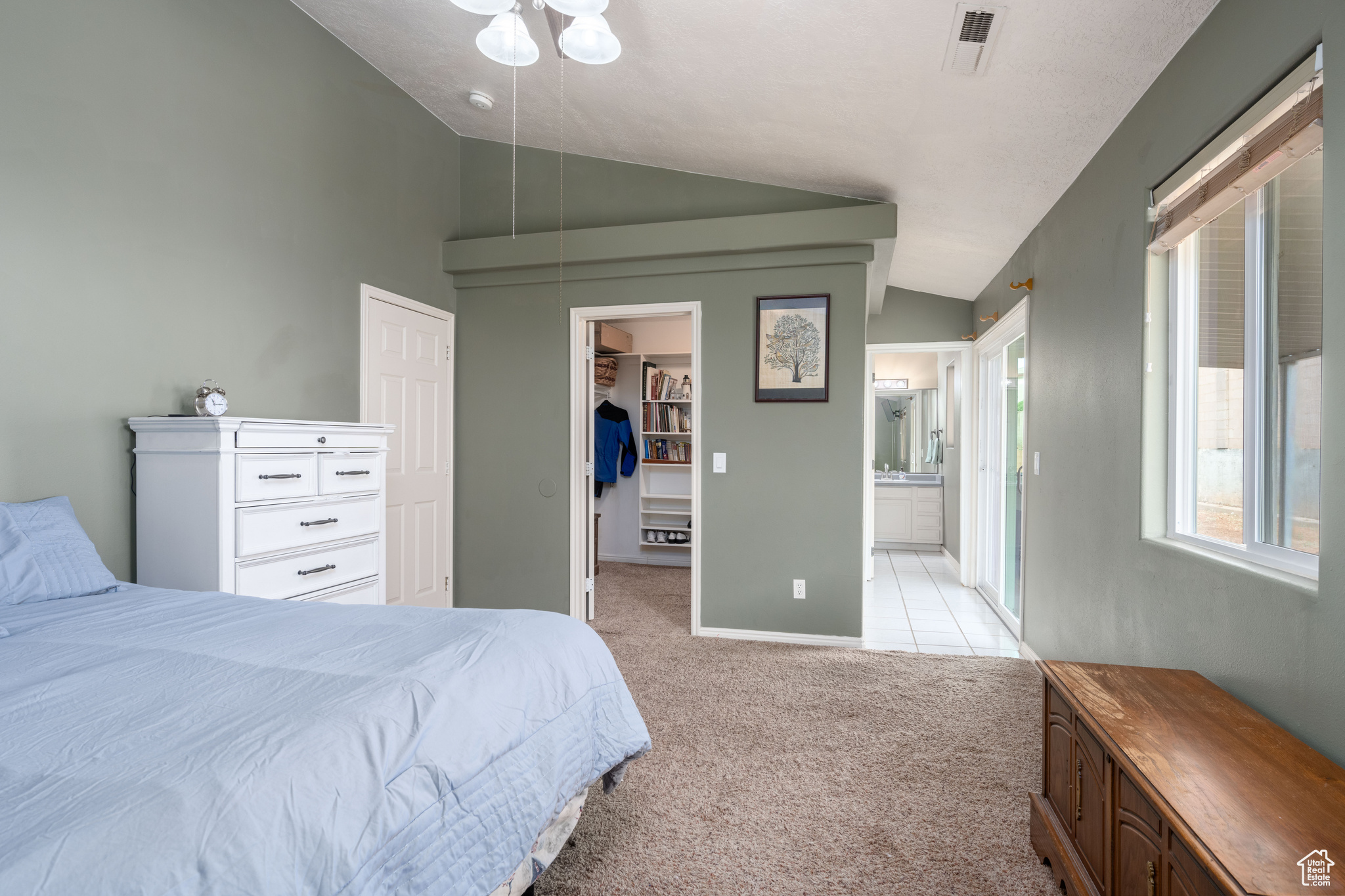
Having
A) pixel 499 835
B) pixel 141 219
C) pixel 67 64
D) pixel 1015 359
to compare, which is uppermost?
pixel 67 64

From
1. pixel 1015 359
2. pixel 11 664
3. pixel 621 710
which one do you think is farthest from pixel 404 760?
pixel 1015 359

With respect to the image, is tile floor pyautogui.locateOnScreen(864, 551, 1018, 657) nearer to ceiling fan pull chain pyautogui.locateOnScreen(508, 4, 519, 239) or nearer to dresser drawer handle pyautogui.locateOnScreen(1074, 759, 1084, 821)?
dresser drawer handle pyautogui.locateOnScreen(1074, 759, 1084, 821)

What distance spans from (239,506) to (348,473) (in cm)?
53

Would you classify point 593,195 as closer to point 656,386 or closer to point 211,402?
point 656,386

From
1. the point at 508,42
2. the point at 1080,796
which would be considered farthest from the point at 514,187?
the point at 1080,796

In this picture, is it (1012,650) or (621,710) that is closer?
(621,710)

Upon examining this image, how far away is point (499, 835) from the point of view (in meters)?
1.22

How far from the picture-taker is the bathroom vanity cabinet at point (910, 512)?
693cm

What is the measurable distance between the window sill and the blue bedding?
1.55m

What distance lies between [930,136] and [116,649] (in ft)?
10.5

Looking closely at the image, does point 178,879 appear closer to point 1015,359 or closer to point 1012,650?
point 1012,650

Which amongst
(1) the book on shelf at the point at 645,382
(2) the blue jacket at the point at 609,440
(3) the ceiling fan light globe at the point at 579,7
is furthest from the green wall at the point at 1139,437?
(2) the blue jacket at the point at 609,440

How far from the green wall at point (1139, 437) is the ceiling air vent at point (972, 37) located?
20.8 inches

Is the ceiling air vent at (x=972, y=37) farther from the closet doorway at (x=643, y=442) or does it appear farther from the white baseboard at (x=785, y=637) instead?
the closet doorway at (x=643, y=442)
